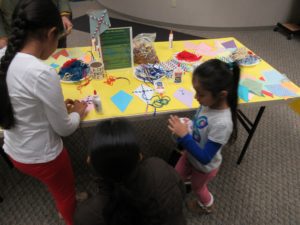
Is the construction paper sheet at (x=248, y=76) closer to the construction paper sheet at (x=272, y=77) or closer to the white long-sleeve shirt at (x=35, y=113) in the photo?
the construction paper sheet at (x=272, y=77)

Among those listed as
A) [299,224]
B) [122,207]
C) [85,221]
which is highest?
[122,207]

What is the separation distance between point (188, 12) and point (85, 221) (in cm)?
386

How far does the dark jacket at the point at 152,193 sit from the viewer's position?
727 mm

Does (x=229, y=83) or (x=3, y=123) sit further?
(x=229, y=83)

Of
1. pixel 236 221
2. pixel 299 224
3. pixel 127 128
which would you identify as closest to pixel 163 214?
pixel 127 128

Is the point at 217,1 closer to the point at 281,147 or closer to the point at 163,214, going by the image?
the point at 281,147

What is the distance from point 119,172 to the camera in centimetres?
68

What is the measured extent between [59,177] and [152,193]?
0.62 metres

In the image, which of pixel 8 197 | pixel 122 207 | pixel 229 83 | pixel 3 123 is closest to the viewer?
pixel 122 207

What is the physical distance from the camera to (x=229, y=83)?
1.04 m

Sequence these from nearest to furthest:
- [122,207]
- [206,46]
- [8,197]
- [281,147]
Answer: [122,207]
[8,197]
[206,46]
[281,147]

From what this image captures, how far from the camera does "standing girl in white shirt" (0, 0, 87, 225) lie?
2.73 feet

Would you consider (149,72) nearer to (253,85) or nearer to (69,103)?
(69,103)

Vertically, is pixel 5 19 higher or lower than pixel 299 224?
higher
